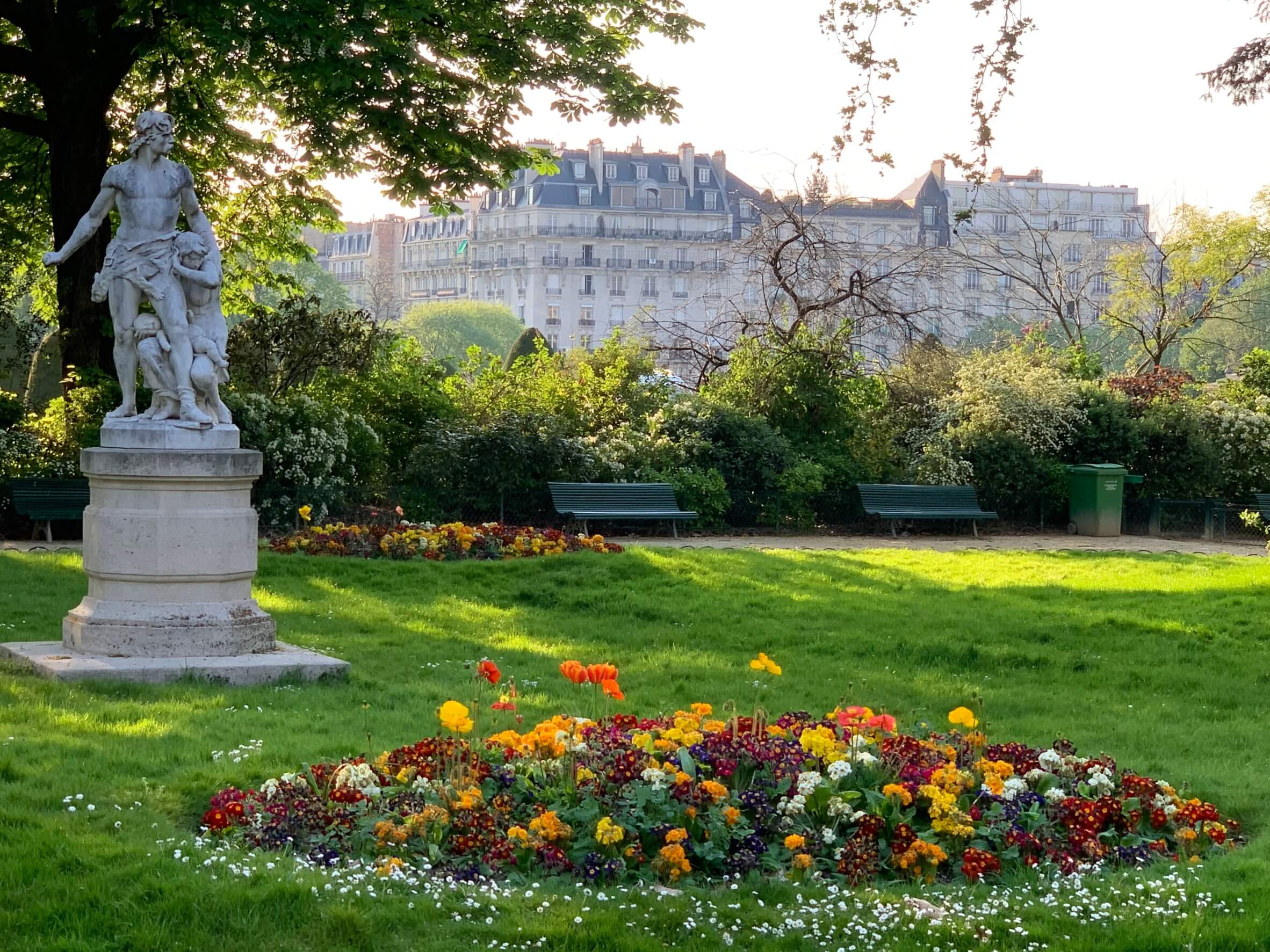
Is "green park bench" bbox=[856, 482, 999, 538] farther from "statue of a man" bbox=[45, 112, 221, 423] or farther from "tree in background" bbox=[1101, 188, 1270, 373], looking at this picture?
"tree in background" bbox=[1101, 188, 1270, 373]

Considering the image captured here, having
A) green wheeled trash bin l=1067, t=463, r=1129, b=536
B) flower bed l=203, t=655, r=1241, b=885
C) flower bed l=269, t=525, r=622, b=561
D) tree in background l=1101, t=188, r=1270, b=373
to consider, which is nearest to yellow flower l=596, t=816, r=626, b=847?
flower bed l=203, t=655, r=1241, b=885

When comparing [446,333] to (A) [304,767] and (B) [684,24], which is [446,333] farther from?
(A) [304,767]

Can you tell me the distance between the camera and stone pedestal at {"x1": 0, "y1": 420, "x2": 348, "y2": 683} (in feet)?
31.2

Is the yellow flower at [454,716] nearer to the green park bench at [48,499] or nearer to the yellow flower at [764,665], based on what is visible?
the yellow flower at [764,665]

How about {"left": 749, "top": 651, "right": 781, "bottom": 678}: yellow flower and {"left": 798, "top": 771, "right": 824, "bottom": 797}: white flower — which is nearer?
{"left": 798, "top": 771, "right": 824, "bottom": 797}: white flower

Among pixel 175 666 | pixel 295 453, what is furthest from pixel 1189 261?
pixel 175 666

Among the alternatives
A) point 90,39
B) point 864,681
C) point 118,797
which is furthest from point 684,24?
point 118,797

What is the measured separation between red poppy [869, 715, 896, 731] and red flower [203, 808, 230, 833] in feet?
8.95

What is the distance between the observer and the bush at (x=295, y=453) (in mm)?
18391

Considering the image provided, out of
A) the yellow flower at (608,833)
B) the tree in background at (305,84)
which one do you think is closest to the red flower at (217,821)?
the yellow flower at (608,833)

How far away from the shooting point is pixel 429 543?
1554 cm

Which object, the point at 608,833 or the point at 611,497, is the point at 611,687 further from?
the point at 611,497

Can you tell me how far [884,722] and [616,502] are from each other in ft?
43.1

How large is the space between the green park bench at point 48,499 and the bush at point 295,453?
1967 mm
